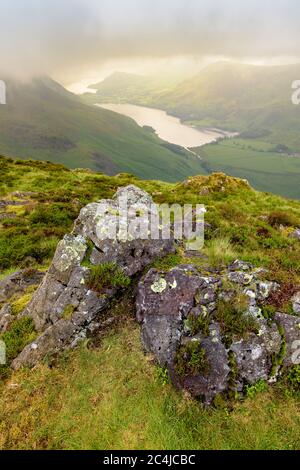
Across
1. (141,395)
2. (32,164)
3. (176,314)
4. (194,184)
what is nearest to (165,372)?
(141,395)

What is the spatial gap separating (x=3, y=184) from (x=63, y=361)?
106 ft

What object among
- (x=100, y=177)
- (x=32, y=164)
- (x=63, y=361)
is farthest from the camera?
(x=32, y=164)

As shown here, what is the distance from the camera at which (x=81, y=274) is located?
1115 cm

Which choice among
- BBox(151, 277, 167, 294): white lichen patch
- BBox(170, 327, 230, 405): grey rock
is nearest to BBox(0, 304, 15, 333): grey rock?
BBox(151, 277, 167, 294): white lichen patch

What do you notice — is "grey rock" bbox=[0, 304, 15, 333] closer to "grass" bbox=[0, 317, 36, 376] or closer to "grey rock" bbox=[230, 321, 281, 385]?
"grass" bbox=[0, 317, 36, 376]

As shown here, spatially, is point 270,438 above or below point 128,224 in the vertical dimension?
below

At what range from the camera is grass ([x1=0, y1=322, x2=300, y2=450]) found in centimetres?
794

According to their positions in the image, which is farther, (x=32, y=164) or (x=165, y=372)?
(x=32, y=164)

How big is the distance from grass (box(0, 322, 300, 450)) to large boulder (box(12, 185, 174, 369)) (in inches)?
34.2

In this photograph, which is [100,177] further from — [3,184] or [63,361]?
[63,361]

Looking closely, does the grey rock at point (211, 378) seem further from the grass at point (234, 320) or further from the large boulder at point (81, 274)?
the large boulder at point (81, 274)

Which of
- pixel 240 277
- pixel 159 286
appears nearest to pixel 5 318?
pixel 159 286
